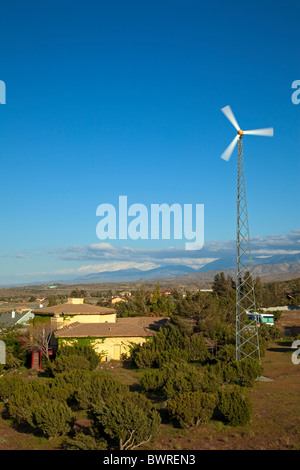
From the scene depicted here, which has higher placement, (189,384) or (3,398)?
(189,384)

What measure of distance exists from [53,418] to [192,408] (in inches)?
253

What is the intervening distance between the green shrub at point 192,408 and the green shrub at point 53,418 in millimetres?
4970

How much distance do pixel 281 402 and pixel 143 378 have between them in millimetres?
8116

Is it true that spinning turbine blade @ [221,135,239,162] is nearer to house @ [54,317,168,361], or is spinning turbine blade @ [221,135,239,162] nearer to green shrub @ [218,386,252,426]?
green shrub @ [218,386,252,426]

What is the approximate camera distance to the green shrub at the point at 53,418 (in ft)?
57.6

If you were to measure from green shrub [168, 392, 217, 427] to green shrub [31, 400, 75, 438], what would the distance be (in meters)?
4.97

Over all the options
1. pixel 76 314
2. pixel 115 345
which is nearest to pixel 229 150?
pixel 115 345

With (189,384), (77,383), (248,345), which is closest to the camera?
(189,384)

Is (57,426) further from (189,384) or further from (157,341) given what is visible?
(157,341)

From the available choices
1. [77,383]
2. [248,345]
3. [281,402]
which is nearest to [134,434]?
[77,383]

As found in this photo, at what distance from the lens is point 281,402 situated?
22859 millimetres

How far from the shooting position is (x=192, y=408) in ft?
62.4

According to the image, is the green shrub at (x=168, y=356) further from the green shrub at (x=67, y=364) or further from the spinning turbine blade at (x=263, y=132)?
the spinning turbine blade at (x=263, y=132)

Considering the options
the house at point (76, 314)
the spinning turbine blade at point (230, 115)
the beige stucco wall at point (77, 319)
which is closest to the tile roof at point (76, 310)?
the house at point (76, 314)
